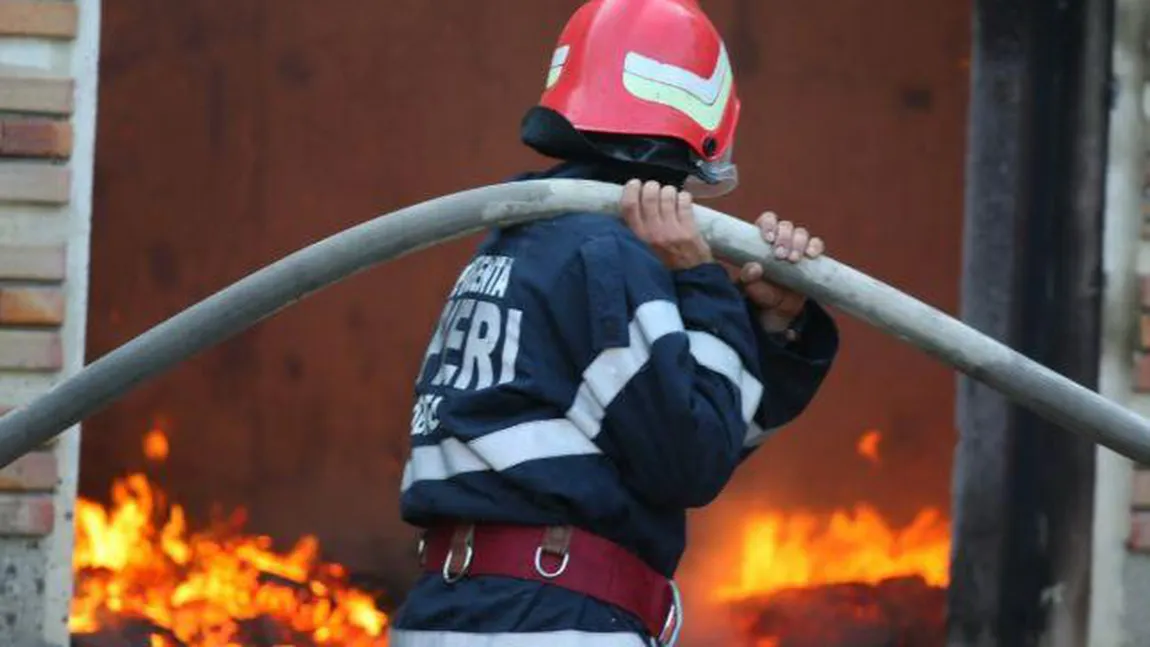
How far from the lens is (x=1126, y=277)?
20.8ft

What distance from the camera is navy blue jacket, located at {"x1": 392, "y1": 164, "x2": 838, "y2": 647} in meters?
3.94

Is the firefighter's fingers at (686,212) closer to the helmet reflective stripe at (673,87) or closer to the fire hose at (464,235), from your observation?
the fire hose at (464,235)

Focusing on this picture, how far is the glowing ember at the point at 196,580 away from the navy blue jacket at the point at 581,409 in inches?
129

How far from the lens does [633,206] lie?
13.3 feet

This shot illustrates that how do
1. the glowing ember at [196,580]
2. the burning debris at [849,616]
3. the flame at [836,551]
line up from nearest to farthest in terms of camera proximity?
the glowing ember at [196,580] → the burning debris at [849,616] → the flame at [836,551]

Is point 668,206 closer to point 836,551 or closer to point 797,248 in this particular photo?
point 797,248

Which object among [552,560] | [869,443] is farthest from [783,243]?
[869,443]

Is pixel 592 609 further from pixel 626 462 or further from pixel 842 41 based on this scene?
pixel 842 41

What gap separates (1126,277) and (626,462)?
8.98ft

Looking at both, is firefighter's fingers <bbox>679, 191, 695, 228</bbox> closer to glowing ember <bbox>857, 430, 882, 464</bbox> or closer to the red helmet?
the red helmet

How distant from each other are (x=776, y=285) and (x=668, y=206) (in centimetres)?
31

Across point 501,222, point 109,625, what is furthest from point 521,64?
point 501,222

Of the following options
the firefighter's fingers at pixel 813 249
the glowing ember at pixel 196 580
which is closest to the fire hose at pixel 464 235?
the firefighter's fingers at pixel 813 249

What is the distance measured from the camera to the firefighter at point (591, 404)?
3949mm
